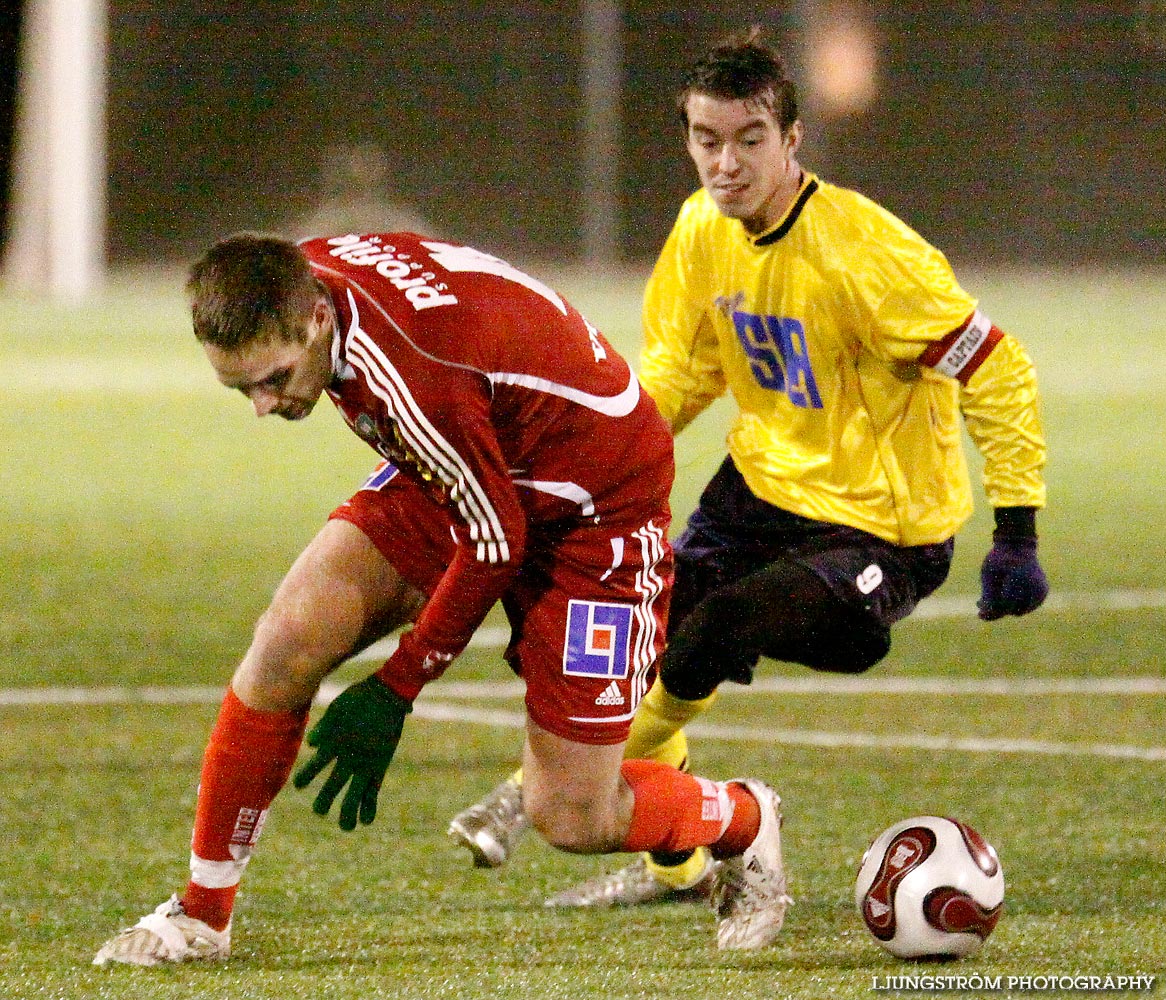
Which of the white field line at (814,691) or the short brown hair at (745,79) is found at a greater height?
the short brown hair at (745,79)

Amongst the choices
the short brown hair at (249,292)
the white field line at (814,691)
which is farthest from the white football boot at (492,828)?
the white field line at (814,691)

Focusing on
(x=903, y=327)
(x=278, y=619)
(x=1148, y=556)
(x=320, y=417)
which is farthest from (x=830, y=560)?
(x=320, y=417)

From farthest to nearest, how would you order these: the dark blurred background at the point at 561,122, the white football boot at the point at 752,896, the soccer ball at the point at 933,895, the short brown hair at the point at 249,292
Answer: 1. the dark blurred background at the point at 561,122
2. the white football boot at the point at 752,896
3. the soccer ball at the point at 933,895
4. the short brown hair at the point at 249,292

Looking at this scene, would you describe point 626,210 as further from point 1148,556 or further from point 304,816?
point 304,816

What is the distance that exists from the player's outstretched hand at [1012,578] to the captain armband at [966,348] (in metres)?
0.40

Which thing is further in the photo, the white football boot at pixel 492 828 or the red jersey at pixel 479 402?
the white football boot at pixel 492 828

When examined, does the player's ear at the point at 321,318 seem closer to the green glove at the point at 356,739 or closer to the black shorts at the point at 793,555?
the green glove at the point at 356,739

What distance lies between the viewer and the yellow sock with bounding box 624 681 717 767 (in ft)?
16.9

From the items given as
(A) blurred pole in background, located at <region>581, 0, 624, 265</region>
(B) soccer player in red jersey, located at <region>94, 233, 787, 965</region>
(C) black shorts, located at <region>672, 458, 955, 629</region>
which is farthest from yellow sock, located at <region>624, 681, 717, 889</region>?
(A) blurred pole in background, located at <region>581, 0, 624, 265</region>

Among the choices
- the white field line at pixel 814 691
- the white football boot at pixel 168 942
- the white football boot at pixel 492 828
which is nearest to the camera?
the white football boot at pixel 168 942

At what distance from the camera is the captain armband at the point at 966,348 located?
5.04m

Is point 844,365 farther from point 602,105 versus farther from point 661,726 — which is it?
point 602,105

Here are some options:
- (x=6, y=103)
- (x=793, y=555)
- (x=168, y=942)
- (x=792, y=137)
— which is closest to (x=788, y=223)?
(x=792, y=137)

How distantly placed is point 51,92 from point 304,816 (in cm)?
1819
